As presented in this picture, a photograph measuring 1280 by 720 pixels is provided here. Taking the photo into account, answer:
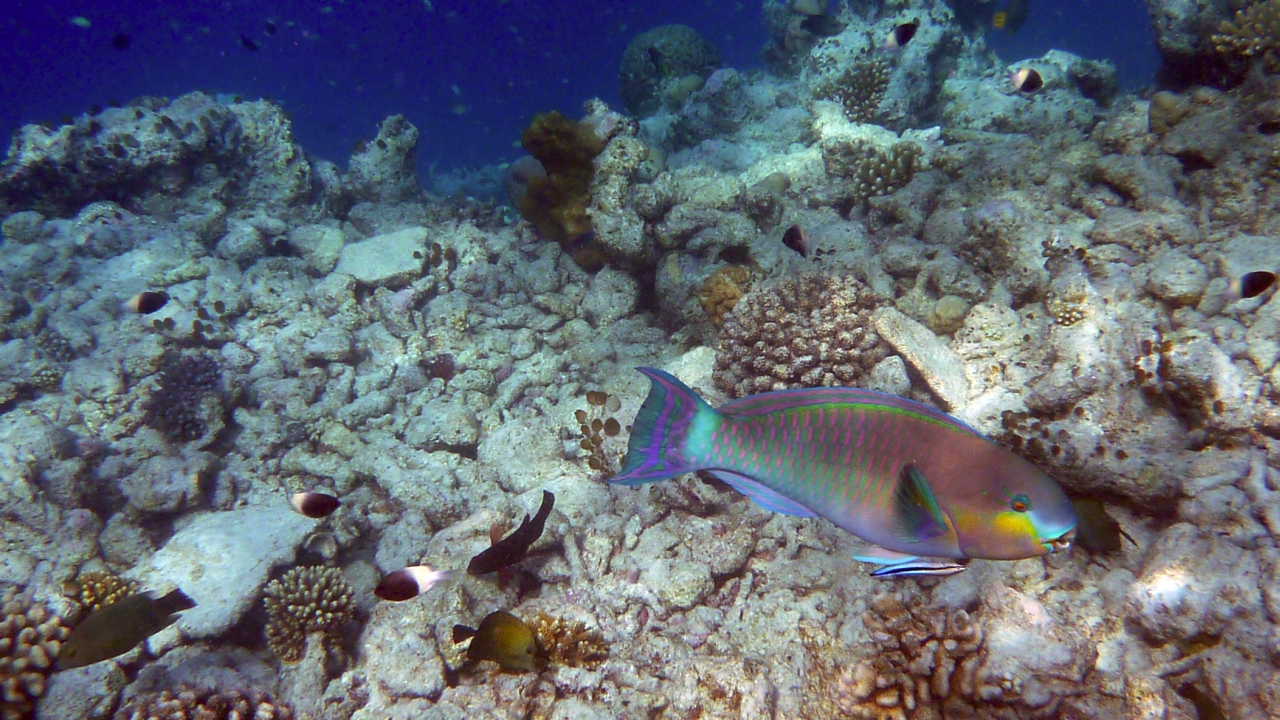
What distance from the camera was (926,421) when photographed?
6.19 ft

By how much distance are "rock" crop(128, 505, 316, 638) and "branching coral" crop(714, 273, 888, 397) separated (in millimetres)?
4148

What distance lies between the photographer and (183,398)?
645 centimetres

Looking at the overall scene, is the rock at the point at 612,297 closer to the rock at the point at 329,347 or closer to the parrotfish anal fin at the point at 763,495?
the rock at the point at 329,347

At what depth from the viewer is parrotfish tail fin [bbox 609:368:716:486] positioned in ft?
6.68

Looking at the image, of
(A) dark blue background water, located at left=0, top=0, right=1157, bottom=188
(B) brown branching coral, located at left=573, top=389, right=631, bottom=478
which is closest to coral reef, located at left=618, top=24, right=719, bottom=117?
(B) brown branching coral, located at left=573, top=389, right=631, bottom=478

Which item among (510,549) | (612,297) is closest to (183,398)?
(510,549)

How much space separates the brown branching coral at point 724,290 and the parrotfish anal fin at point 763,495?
148 inches

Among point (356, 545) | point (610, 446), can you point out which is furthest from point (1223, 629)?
point (356, 545)

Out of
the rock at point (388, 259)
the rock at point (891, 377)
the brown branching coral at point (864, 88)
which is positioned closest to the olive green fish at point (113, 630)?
the rock at point (891, 377)

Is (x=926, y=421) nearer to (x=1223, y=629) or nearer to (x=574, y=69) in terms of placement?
(x=1223, y=629)

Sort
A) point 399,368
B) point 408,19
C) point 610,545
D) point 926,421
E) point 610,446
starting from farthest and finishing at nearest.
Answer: point 408,19
point 399,368
point 610,446
point 610,545
point 926,421

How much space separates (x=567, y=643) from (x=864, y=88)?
9.96 metres

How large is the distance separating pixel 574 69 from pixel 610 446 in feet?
304

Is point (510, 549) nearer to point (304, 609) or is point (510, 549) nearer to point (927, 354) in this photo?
point (304, 609)
